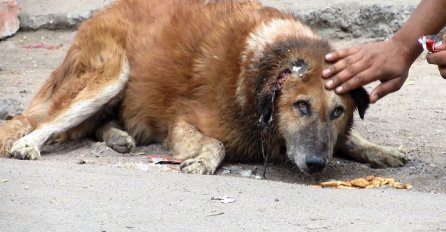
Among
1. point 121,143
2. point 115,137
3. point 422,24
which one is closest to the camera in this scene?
point 422,24

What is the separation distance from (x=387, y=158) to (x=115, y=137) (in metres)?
1.84

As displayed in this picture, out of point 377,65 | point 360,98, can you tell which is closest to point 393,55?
point 377,65

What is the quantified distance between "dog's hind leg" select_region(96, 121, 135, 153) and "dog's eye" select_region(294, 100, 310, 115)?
135 cm

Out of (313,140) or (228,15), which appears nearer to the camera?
(313,140)

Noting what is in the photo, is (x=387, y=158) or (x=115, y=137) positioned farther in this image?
(x=115, y=137)

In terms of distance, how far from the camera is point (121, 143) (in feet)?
20.5

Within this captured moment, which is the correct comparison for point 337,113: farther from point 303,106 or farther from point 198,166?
point 198,166

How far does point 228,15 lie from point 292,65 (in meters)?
0.94

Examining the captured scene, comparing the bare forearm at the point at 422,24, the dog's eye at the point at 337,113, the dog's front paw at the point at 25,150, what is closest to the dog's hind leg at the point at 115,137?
the dog's front paw at the point at 25,150

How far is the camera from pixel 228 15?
6.30m

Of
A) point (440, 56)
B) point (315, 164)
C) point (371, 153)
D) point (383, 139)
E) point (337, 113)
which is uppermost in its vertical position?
point (440, 56)

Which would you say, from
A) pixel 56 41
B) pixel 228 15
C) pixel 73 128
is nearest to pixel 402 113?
pixel 228 15

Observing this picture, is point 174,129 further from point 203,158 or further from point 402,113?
point 402,113

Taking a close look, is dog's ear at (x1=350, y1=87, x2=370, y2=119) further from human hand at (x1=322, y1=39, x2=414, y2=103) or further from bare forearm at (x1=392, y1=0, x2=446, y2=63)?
bare forearm at (x1=392, y1=0, x2=446, y2=63)
